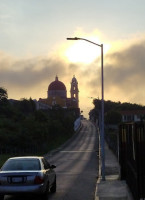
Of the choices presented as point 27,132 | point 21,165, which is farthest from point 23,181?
point 27,132

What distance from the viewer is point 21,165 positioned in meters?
15.4

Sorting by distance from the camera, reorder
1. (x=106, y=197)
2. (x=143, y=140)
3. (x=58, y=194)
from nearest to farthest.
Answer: (x=143, y=140), (x=106, y=197), (x=58, y=194)

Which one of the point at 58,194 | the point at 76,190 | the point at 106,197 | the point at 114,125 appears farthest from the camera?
the point at 114,125

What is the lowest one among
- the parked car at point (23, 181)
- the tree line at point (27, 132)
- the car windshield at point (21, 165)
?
the parked car at point (23, 181)

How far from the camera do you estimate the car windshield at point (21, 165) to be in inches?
600

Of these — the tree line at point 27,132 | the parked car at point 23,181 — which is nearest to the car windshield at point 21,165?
the parked car at point 23,181

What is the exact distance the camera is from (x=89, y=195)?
A: 704 inches

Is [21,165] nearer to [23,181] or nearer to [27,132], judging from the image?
[23,181]

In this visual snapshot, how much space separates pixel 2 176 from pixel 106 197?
146 inches

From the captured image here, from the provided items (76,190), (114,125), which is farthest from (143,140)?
(114,125)

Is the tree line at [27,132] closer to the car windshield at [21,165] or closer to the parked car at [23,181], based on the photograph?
the car windshield at [21,165]

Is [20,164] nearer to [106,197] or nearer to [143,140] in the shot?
[106,197]

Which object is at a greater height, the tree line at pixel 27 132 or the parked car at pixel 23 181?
the tree line at pixel 27 132

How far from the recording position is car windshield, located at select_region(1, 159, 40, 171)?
15234mm
